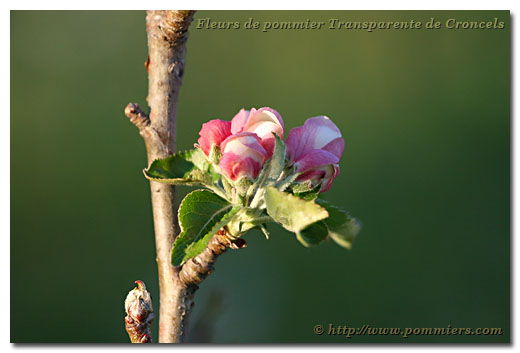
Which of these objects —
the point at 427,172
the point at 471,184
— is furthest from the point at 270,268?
the point at 471,184

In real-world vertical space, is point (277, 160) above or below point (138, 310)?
above

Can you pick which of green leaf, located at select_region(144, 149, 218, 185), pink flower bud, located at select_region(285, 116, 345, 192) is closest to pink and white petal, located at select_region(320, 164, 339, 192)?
pink flower bud, located at select_region(285, 116, 345, 192)

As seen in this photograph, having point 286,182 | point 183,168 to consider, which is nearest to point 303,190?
point 286,182

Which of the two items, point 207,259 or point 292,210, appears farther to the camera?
point 207,259

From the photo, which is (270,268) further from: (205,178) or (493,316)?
(205,178)

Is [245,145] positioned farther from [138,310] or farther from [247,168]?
[138,310]

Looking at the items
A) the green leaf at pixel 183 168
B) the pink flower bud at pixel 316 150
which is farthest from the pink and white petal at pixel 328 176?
the green leaf at pixel 183 168
